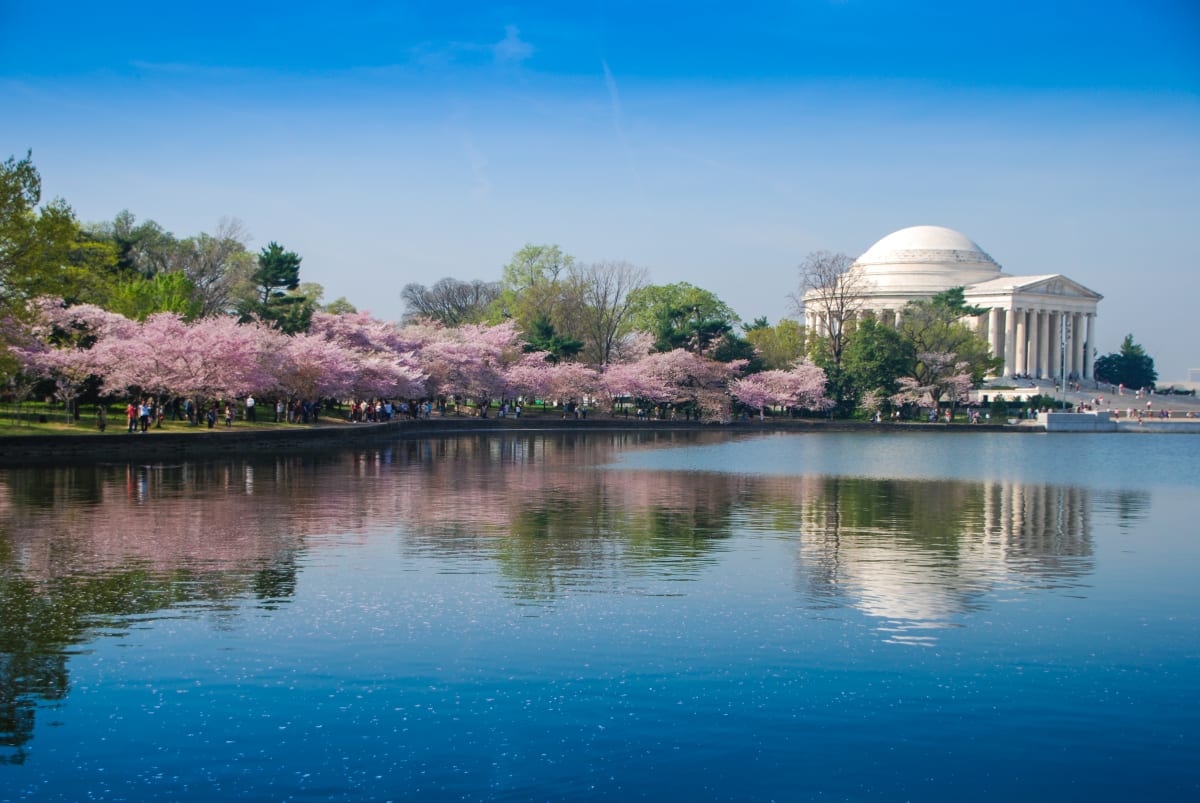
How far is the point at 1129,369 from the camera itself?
452 ft

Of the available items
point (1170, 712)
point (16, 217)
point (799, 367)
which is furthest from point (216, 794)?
point (799, 367)

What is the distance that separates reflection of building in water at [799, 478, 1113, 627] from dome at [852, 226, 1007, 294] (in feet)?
368

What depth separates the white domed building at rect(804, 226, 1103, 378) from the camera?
133875 mm

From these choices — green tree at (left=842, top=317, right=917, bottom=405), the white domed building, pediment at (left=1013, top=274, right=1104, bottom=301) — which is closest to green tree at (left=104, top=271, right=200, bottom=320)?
green tree at (left=842, top=317, right=917, bottom=405)

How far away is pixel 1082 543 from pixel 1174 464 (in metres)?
30.1

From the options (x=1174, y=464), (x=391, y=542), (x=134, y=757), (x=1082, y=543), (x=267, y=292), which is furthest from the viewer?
(x=267, y=292)

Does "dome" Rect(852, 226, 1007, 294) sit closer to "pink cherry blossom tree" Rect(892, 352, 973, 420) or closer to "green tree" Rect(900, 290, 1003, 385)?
"green tree" Rect(900, 290, 1003, 385)

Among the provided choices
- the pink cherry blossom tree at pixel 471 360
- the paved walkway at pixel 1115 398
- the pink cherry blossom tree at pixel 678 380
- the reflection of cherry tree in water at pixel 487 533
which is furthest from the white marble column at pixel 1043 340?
the reflection of cherry tree in water at pixel 487 533

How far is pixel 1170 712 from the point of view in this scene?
10609 millimetres

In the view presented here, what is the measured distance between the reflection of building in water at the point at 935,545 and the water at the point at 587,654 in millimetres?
121

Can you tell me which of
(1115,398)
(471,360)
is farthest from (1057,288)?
(471,360)

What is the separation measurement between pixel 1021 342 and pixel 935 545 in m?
122

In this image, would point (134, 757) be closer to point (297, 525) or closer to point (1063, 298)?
point (297, 525)

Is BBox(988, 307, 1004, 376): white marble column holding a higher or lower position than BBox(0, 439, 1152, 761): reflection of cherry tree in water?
higher
